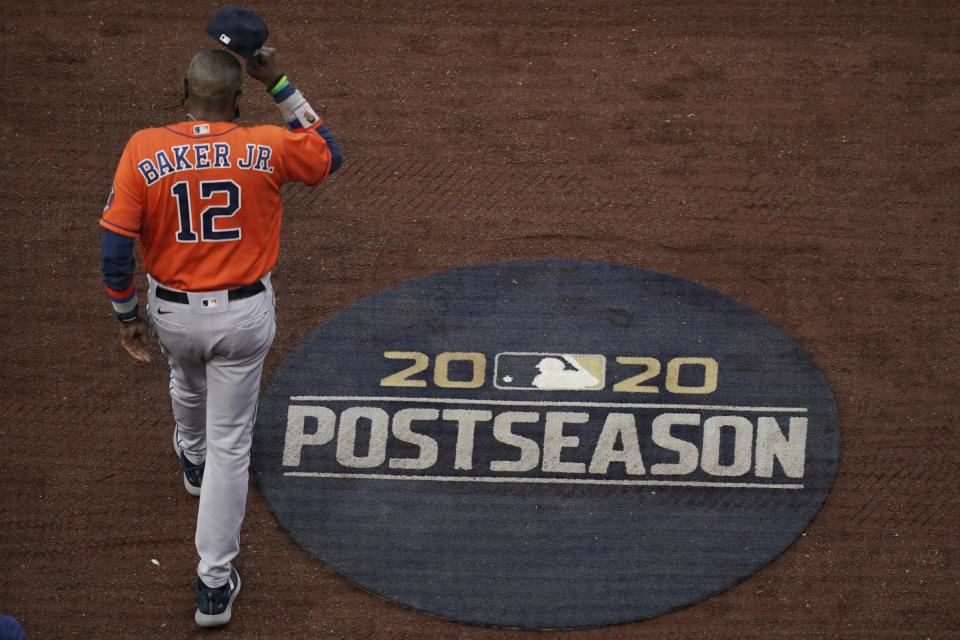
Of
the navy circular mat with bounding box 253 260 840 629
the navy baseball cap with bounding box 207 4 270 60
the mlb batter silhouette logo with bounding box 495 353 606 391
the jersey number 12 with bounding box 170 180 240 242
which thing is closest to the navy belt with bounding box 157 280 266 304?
the jersey number 12 with bounding box 170 180 240 242

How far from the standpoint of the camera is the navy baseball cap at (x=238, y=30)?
11.0 feet

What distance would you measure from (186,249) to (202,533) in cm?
99

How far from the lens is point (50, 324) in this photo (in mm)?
4523

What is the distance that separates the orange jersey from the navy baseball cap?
0.82 ft

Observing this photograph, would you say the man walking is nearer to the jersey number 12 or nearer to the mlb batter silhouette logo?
the jersey number 12

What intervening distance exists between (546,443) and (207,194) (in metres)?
1.65

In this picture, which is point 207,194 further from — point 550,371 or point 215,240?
point 550,371

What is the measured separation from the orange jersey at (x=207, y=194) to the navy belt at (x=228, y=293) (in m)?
0.02

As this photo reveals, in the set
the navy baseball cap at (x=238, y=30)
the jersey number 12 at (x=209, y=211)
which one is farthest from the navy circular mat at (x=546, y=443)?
the navy baseball cap at (x=238, y=30)

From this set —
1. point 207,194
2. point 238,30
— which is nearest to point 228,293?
point 207,194

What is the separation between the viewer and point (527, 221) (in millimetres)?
4828

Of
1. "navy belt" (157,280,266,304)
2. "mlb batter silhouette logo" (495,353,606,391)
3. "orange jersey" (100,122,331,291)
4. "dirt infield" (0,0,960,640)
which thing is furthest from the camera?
"mlb batter silhouette logo" (495,353,606,391)

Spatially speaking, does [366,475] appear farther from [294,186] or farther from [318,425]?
[294,186]

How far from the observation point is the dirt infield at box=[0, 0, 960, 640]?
156 inches
